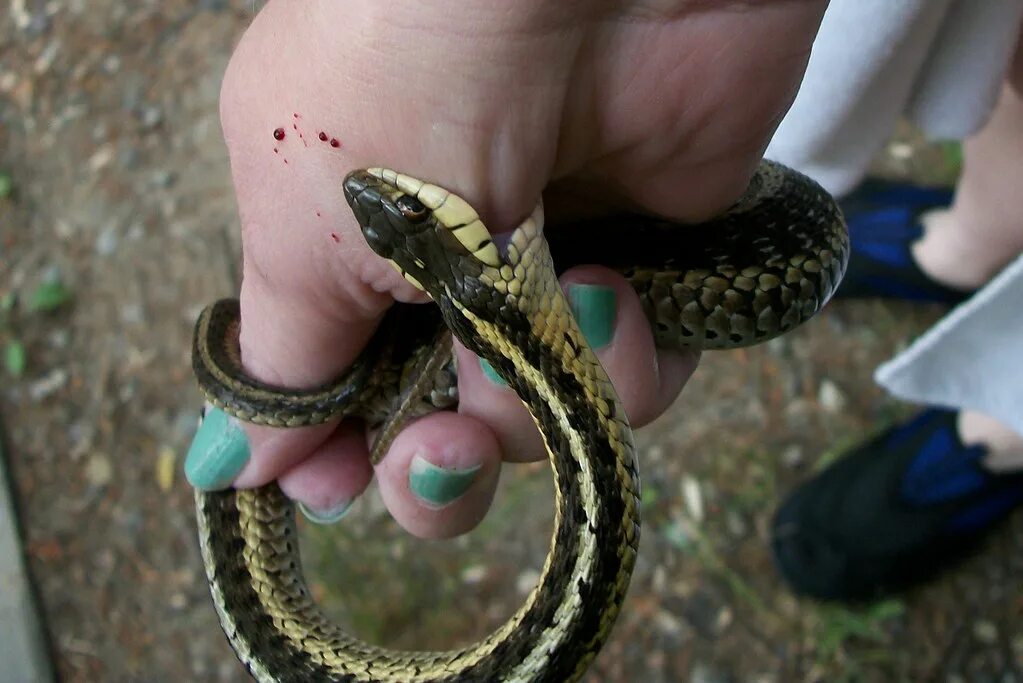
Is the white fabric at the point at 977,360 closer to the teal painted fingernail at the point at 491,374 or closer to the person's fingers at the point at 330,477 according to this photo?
the teal painted fingernail at the point at 491,374

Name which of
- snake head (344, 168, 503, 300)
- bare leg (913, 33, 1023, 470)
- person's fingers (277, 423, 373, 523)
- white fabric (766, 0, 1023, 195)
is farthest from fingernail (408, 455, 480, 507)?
bare leg (913, 33, 1023, 470)

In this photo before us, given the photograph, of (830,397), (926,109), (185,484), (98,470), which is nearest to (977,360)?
(926,109)

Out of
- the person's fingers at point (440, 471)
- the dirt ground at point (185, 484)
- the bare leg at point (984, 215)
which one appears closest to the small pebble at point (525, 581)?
the dirt ground at point (185, 484)

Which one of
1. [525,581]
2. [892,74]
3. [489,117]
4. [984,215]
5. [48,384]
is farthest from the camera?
[48,384]

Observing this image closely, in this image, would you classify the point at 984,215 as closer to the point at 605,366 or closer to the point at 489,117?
the point at 605,366

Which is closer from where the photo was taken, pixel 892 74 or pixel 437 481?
pixel 437 481

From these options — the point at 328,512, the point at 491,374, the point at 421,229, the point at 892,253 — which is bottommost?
the point at 892,253
